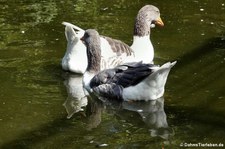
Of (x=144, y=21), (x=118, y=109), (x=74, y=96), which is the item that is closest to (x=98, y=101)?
(x=74, y=96)

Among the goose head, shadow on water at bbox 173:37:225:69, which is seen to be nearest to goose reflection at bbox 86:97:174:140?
shadow on water at bbox 173:37:225:69

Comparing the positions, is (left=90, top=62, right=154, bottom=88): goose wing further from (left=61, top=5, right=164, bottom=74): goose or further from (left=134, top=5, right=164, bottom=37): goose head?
(left=134, top=5, right=164, bottom=37): goose head

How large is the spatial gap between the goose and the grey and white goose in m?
0.39

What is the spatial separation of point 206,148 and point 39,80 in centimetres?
359

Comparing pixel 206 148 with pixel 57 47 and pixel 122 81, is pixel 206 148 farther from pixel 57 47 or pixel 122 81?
pixel 57 47

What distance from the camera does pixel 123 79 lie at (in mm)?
9672

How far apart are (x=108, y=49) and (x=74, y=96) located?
4.48 feet

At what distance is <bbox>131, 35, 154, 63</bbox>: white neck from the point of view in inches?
440

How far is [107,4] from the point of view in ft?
49.4

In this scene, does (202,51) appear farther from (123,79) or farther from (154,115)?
(154,115)

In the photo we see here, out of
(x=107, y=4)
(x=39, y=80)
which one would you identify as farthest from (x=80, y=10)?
(x=39, y=80)

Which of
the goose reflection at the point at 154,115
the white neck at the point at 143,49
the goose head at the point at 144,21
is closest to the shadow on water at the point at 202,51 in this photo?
the white neck at the point at 143,49

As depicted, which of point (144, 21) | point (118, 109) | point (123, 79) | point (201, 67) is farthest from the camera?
point (144, 21)

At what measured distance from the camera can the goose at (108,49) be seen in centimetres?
1065
